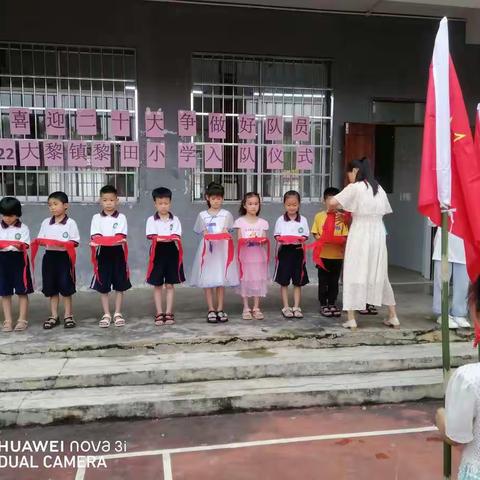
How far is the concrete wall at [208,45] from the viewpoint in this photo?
19.7ft

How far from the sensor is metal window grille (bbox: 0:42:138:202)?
6.09 meters

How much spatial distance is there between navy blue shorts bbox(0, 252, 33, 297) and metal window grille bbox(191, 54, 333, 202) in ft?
8.17

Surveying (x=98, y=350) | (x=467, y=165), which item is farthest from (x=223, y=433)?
(x=467, y=165)

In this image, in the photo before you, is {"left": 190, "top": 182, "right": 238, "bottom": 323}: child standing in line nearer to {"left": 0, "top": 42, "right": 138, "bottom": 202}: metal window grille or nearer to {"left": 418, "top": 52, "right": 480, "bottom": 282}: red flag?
{"left": 0, "top": 42, "right": 138, "bottom": 202}: metal window grille

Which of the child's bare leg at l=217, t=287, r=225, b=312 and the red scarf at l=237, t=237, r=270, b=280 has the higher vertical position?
the red scarf at l=237, t=237, r=270, b=280

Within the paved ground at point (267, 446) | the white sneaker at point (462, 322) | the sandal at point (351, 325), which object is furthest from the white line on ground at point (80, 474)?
the white sneaker at point (462, 322)

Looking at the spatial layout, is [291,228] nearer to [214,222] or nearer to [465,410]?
[214,222]

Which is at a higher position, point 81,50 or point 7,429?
point 81,50

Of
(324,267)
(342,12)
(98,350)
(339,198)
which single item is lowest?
(98,350)

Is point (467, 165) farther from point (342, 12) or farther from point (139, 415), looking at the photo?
point (342, 12)

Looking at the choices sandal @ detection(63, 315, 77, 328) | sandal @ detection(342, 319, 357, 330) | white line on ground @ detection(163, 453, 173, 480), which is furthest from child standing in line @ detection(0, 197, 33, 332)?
sandal @ detection(342, 319, 357, 330)

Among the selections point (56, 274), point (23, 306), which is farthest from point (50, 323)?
point (56, 274)

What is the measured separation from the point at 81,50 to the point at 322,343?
4450 mm

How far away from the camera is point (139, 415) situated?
3531 mm
